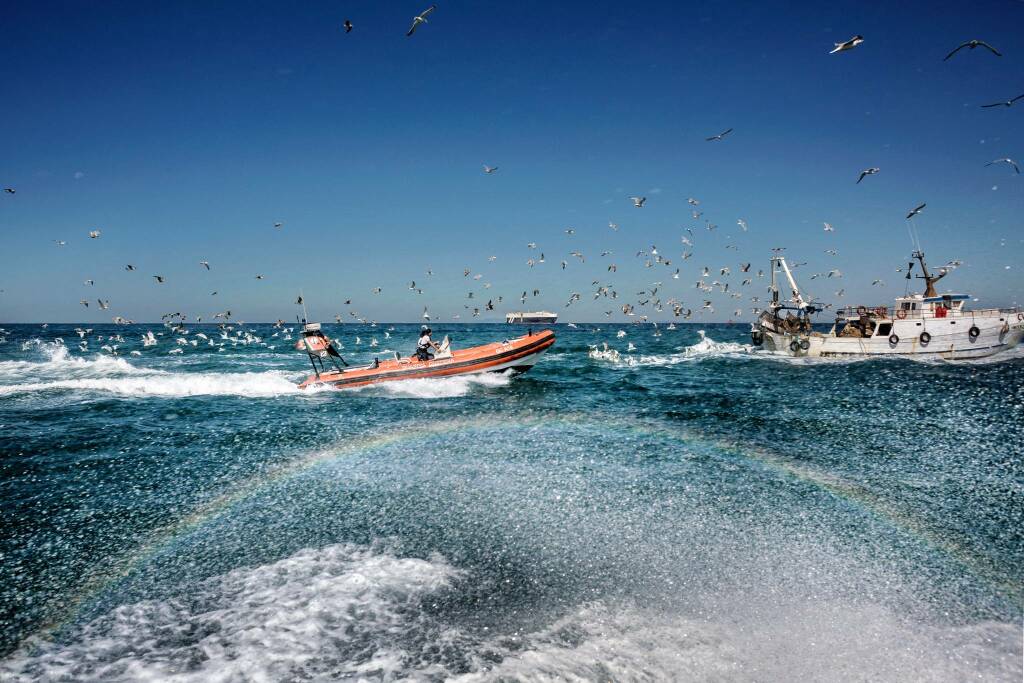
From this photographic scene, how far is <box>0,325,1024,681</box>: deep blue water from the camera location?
4809 millimetres

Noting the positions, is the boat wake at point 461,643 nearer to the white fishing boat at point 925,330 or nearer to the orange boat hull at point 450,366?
the orange boat hull at point 450,366

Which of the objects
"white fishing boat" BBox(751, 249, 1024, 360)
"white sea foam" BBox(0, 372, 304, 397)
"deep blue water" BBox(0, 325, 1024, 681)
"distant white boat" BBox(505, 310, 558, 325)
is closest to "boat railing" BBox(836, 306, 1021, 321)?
"white fishing boat" BBox(751, 249, 1024, 360)

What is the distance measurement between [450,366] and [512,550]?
1838 centimetres

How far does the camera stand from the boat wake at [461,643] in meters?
4.51

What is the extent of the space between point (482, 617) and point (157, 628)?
356 centimetres

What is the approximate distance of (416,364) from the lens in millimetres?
24578

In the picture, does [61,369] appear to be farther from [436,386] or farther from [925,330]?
[925,330]

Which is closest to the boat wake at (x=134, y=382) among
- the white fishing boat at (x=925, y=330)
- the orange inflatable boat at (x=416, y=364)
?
the orange inflatable boat at (x=416, y=364)

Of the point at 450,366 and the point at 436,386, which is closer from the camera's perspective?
the point at 436,386

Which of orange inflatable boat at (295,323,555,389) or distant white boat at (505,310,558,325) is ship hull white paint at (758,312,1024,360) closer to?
orange inflatable boat at (295,323,555,389)

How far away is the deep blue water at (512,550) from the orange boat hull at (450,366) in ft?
26.7

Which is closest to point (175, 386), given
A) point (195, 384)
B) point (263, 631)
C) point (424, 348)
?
point (195, 384)

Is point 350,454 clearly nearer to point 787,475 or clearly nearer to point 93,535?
point 93,535

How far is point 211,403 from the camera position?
68.2 feet
